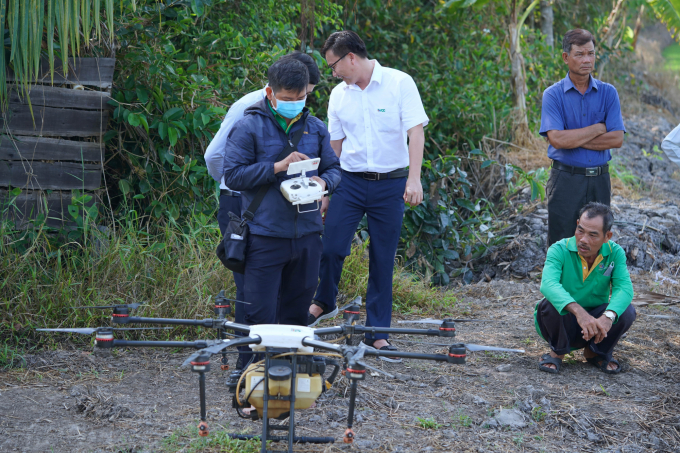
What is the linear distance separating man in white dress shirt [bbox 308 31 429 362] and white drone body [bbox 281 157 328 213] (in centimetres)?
115

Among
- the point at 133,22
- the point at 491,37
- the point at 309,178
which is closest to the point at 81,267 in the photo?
the point at 133,22

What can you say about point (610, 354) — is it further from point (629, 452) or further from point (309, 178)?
point (309, 178)

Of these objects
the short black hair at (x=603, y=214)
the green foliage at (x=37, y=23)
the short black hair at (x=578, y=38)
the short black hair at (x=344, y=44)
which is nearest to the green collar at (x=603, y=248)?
the short black hair at (x=603, y=214)

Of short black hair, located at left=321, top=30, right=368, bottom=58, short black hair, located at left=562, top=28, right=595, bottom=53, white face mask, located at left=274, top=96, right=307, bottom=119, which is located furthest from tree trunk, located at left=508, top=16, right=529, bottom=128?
white face mask, located at left=274, top=96, right=307, bottom=119

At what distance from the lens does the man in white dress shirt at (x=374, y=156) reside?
432 cm

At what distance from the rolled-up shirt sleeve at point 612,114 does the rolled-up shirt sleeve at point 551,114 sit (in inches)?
12.7

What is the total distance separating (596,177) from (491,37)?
6.17 m

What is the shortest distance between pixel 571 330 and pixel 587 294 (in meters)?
0.25

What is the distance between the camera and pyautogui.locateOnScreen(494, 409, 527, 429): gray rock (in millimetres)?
3510

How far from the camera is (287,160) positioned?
3.20 metres

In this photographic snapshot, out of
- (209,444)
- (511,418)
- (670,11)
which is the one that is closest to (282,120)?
(209,444)

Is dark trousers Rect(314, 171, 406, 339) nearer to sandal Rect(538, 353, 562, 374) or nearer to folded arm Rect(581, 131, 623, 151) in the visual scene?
sandal Rect(538, 353, 562, 374)

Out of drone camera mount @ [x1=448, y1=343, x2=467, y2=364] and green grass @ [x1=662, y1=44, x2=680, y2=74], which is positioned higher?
green grass @ [x1=662, y1=44, x2=680, y2=74]

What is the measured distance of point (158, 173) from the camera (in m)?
5.68
